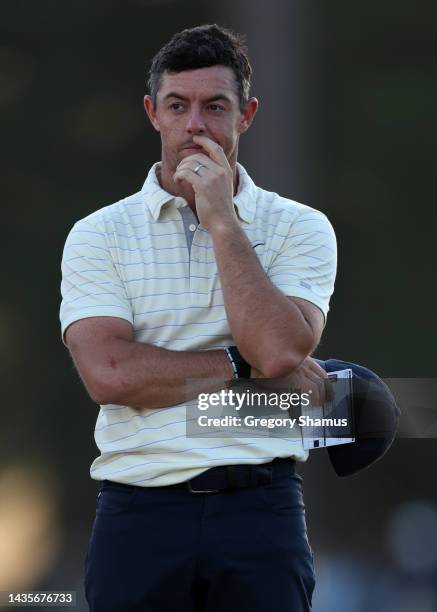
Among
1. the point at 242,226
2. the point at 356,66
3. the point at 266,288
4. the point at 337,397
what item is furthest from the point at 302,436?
the point at 356,66

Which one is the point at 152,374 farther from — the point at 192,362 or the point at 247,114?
the point at 247,114

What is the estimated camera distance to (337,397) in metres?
2.65

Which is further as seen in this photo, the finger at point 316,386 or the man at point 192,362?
the finger at point 316,386

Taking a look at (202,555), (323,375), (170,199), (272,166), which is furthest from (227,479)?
(272,166)

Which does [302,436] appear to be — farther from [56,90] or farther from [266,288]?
[56,90]

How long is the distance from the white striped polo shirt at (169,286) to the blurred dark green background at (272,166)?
1.46m

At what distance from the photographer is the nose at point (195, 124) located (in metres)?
2.64

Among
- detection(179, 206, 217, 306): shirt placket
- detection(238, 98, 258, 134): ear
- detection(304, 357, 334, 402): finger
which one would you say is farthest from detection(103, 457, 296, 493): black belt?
detection(238, 98, 258, 134): ear

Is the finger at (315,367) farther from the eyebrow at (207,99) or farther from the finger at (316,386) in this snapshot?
the eyebrow at (207,99)

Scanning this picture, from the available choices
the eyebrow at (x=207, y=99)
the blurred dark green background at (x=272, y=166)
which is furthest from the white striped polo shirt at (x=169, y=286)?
the blurred dark green background at (x=272, y=166)

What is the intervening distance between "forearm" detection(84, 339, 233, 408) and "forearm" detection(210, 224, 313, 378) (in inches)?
3.3

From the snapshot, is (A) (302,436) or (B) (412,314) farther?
(B) (412,314)

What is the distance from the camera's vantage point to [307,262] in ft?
8.52

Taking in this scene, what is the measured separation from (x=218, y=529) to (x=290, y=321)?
480 millimetres
